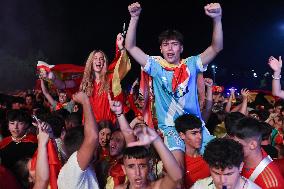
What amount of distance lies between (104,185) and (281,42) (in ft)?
94.3

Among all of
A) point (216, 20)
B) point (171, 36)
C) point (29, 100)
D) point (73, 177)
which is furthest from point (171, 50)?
point (29, 100)

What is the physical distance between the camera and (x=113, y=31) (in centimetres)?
2600

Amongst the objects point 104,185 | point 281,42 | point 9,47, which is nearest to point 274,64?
point 104,185

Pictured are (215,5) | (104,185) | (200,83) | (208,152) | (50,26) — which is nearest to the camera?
(208,152)

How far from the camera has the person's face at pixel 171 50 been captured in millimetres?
5031

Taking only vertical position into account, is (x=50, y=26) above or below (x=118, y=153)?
above

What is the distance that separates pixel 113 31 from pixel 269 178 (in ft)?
73.9

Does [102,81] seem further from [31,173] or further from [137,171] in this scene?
[137,171]

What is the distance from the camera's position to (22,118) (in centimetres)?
577

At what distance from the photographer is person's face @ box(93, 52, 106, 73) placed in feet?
21.4

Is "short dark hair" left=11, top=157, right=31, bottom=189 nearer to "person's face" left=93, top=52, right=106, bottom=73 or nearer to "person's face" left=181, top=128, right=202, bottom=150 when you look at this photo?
"person's face" left=181, top=128, right=202, bottom=150

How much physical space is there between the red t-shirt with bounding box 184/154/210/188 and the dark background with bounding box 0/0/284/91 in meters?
17.9

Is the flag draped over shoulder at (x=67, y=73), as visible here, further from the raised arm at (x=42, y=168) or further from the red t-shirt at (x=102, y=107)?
the raised arm at (x=42, y=168)

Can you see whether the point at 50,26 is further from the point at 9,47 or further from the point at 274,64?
the point at 274,64
